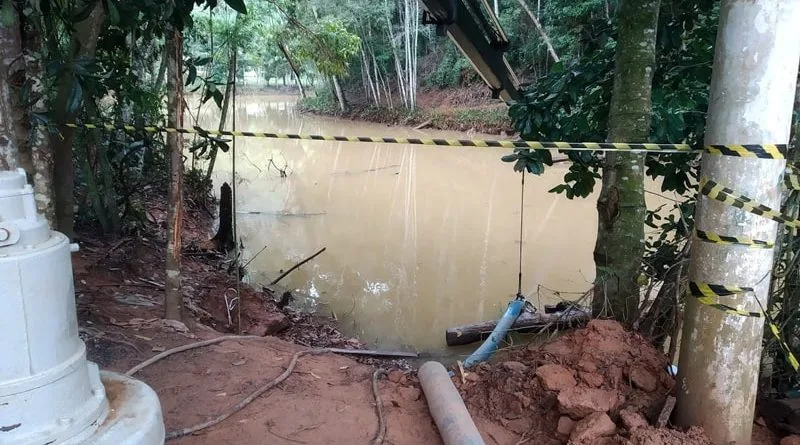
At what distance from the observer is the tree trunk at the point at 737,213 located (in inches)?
67.2

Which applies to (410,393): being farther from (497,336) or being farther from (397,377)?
(497,336)

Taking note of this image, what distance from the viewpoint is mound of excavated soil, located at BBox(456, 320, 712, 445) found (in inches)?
78.6

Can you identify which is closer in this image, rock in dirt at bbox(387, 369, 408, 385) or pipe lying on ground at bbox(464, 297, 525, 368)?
rock in dirt at bbox(387, 369, 408, 385)

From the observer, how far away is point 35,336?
0.85m

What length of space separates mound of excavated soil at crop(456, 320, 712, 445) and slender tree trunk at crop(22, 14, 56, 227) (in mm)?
1875

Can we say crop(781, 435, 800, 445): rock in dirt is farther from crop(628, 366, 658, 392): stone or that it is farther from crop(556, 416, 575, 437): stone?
crop(556, 416, 575, 437): stone

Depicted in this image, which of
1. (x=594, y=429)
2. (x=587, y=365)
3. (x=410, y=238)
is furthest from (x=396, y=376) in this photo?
(x=410, y=238)

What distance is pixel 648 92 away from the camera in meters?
2.95

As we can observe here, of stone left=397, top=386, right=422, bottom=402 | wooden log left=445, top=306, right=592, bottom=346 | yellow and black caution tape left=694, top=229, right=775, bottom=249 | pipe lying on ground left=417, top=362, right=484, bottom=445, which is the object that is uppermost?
yellow and black caution tape left=694, top=229, right=775, bottom=249

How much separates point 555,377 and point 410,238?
20.0ft

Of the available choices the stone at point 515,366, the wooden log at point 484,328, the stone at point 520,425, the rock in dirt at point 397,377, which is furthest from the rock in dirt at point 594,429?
the wooden log at point 484,328

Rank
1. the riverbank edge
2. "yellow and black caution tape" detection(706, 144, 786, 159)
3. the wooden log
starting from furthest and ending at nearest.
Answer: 1. the riverbank edge
2. the wooden log
3. "yellow and black caution tape" detection(706, 144, 786, 159)

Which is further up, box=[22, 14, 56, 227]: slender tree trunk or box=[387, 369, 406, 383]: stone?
box=[22, 14, 56, 227]: slender tree trunk

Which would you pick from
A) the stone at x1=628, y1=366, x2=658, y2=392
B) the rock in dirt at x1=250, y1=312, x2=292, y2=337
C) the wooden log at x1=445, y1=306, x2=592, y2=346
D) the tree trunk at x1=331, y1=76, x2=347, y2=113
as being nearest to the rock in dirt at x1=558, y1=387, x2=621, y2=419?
the stone at x1=628, y1=366, x2=658, y2=392
